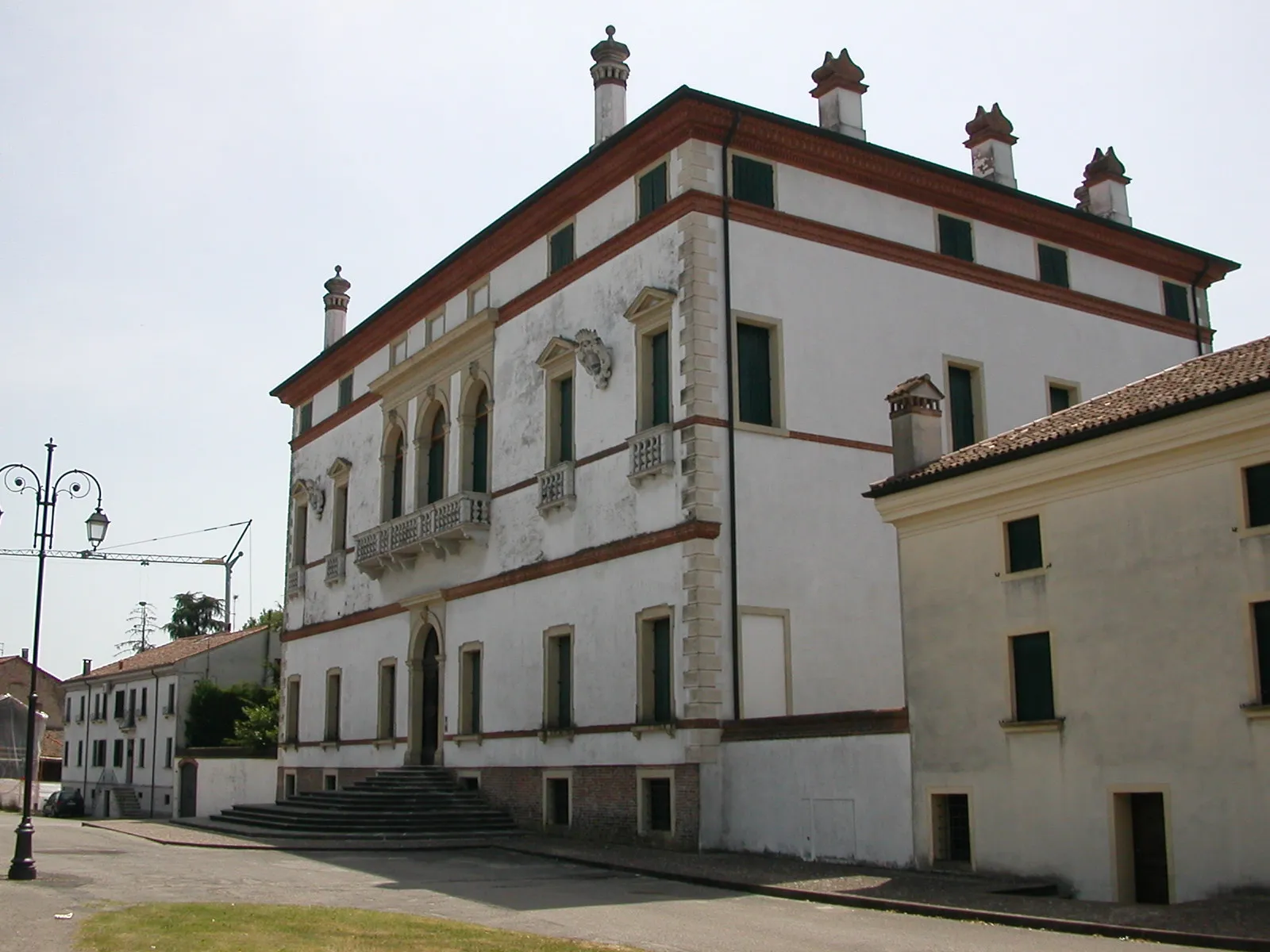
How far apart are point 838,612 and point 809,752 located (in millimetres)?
4174

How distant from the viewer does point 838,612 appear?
23969 mm

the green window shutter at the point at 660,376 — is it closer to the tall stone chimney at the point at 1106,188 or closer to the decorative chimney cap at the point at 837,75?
the decorative chimney cap at the point at 837,75

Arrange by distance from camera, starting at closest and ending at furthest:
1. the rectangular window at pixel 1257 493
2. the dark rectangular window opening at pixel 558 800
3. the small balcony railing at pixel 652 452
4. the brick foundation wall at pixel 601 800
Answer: the rectangular window at pixel 1257 493 → the brick foundation wall at pixel 601 800 → the small balcony railing at pixel 652 452 → the dark rectangular window opening at pixel 558 800

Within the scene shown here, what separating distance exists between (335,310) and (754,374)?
21762mm

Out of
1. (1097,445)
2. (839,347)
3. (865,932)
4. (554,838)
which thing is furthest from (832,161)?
(865,932)

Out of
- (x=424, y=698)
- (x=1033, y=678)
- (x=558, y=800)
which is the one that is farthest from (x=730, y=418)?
(x=424, y=698)

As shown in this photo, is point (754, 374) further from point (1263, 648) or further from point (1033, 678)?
point (1263, 648)

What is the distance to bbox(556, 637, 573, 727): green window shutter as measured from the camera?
26.4 metres

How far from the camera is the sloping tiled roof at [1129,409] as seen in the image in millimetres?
15289

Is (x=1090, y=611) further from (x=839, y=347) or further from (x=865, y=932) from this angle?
(x=839, y=347)

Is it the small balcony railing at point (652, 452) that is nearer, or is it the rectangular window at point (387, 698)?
the small balcony railing at point (652, 452)

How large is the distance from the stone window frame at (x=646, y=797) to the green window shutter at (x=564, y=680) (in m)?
2.93

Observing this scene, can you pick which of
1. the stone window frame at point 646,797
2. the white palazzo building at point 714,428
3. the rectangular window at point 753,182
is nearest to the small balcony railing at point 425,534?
the white palazzo building at point 714,428

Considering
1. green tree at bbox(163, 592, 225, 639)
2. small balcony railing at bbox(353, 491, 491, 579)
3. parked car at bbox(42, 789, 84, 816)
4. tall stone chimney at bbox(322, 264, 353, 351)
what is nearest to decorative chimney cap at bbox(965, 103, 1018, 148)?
small balcony railing at bbox(353, 491, 491, 579)
